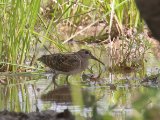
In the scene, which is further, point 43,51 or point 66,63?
point 43,51

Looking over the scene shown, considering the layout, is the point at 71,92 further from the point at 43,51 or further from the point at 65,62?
the point at 43,51

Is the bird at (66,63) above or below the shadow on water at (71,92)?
above

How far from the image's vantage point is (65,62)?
7.15 metres

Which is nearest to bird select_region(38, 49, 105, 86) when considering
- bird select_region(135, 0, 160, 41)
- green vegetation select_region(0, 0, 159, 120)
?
green vegetation select_region(0, 0, 159, 120)

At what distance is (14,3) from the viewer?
744 cm

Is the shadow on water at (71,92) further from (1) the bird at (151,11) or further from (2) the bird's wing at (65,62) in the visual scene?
(1) the bird at (151,11)

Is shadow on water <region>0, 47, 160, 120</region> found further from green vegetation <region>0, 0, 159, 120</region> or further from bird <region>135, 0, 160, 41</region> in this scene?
bird <region>135, 0, 160, 41</region>

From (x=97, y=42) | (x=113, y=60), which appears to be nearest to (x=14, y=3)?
(x=113, y=60)

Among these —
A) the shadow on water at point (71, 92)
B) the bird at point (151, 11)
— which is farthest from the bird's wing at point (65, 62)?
the bird at point (151, 11)

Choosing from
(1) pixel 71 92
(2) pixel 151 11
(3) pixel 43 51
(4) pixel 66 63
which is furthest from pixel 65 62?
(2) pixel 151 11

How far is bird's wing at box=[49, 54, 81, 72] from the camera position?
705cm

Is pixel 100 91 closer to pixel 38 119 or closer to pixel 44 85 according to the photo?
pixel 44 85

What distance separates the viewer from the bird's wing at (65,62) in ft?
23.1

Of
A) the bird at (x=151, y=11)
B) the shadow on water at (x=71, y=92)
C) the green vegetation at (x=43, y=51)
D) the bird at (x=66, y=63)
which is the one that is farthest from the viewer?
the bird at (x=66, y=63)
